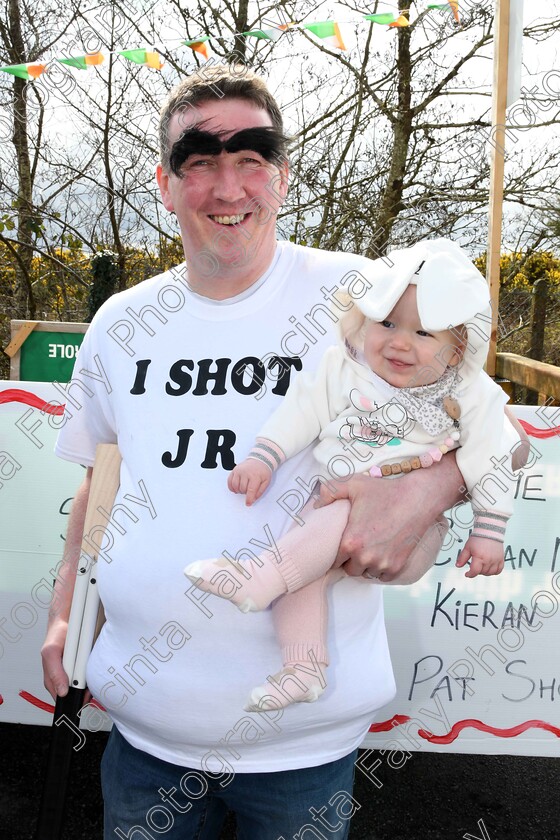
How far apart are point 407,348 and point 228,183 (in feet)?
1.77

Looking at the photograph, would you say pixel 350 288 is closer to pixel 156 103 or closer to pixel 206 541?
pixel 206 541

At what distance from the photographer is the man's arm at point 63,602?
1.66 metres

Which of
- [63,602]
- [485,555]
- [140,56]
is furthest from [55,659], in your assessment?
[140,56]

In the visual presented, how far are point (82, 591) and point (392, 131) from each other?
4.59 meters

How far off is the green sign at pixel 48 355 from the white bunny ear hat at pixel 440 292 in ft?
8.73

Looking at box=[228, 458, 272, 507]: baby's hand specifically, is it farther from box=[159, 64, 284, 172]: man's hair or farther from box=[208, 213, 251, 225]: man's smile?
box=[159, 64, 284, 172]: man's hair

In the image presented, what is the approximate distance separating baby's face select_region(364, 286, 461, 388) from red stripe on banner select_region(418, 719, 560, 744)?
142 centimetres

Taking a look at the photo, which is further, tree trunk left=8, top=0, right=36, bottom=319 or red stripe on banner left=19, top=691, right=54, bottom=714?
tree trunk left=8, top=0, right=36, bottom=319

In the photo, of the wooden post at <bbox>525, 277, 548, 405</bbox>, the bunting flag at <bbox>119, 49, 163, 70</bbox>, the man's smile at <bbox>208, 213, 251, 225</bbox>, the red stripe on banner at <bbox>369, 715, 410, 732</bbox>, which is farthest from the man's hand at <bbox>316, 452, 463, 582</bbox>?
the wooden post at <bbox>525, 277, 548, 405</bbox>

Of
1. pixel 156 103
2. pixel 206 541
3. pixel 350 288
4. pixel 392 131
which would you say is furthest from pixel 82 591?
pixel 392 131

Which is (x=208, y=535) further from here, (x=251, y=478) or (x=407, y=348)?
(x=407, y=348)

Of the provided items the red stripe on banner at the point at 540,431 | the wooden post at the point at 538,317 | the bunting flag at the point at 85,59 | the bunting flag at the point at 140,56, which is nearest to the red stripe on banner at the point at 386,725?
the red stripe on banner at the point at 540,431

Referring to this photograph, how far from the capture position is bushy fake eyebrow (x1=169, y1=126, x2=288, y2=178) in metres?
1.52

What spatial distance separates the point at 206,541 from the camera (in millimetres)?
1350
